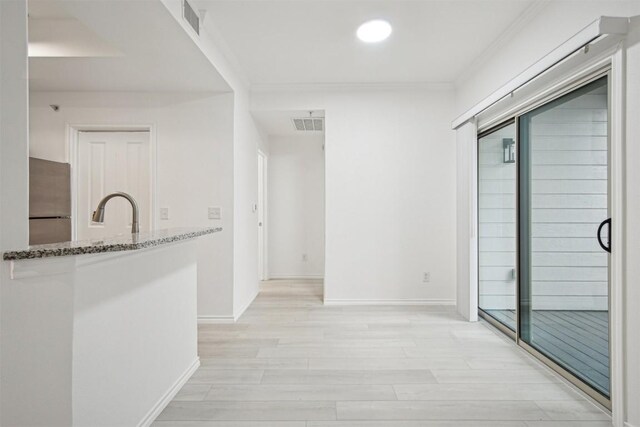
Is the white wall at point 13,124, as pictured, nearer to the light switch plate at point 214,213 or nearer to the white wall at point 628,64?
the light switch plate at point 214,213

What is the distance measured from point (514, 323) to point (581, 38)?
2223 mm

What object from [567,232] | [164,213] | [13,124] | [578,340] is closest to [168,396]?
[13,124]

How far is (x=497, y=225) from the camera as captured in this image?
3270mm

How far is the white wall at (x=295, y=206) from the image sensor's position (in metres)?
5.68

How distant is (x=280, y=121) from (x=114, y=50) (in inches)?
87.5

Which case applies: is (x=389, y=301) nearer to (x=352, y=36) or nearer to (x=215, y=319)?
(x=215, y=319)

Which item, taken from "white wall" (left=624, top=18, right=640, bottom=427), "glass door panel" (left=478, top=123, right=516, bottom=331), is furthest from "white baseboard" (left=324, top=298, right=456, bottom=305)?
"white wall" (left=624, top=18, right=640, bottom=427)

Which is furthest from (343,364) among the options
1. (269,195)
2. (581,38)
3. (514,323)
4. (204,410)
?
(269,195)

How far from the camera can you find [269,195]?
18.7 ft

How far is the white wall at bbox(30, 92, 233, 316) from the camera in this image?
3.46 m

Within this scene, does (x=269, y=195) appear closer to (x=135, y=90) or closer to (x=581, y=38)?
(x=135, y=90)

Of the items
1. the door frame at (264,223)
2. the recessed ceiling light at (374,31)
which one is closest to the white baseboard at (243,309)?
the door frame at (264,223)

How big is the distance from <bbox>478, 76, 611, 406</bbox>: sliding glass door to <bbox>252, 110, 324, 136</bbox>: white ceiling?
219cm

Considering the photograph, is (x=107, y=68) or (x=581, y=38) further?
(x=107, y=68)
